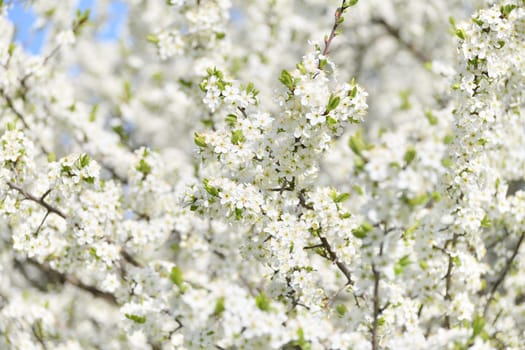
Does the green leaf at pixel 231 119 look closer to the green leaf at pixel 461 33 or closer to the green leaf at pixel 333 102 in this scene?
the green leaf at pixel 333 102

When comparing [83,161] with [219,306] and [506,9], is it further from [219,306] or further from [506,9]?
[506,9]

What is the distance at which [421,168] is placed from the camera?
2.90 m

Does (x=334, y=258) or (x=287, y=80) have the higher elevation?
(x=287, y=80)

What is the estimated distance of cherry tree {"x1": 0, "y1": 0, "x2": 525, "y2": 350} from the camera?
3.16 metres

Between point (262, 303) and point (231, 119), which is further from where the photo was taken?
point (231, 119)

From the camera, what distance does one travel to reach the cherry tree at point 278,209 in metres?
3.16

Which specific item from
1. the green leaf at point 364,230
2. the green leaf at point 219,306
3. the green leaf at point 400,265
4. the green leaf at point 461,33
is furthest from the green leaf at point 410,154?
the green leaf at point 461,33

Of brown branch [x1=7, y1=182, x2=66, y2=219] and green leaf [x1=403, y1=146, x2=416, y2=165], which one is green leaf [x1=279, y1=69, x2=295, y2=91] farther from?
brown branch [x1=7, y1=182, x2=66, y2=219]

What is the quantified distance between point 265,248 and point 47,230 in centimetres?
172

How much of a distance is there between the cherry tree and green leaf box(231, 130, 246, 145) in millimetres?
14

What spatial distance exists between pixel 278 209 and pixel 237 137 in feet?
1.67

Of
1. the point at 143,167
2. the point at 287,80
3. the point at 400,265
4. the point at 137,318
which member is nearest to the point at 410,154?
the point at 400,265

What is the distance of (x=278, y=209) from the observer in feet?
13.0

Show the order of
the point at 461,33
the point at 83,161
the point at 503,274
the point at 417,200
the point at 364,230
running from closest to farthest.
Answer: the point at 417,200 → the point at 364,230 → the point at 461,33 → the point at 83,161 → the point at 503,274
